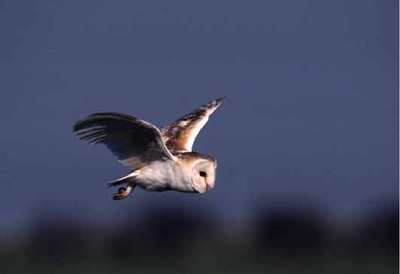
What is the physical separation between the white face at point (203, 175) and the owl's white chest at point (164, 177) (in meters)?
0.04

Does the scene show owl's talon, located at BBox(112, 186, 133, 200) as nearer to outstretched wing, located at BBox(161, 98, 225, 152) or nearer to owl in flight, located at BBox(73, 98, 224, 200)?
owl in flight, located at BBox(73, 98, 224, 200)

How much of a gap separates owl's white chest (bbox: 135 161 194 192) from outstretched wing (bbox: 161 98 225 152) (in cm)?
47

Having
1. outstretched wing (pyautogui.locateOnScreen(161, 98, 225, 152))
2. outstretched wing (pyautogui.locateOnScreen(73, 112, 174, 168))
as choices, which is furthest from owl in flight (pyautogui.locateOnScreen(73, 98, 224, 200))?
outstretched wing (pyautogui.locateOnScreen(161, 98, 225, 152))

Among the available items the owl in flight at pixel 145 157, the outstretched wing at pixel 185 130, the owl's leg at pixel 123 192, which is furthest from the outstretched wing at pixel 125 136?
the outstretched wing at pixel 185 130

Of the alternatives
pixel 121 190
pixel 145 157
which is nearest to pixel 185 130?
pixel 145 157

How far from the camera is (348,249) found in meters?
32.7

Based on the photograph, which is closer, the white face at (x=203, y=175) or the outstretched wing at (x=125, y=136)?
the outstretched wing at (x=125, y=136)

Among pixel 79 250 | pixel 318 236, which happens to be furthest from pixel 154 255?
pixel 318 236

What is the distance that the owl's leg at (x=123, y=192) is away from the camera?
39.2ft

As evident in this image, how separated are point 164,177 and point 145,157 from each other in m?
0.25

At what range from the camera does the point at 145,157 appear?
39.4 feet

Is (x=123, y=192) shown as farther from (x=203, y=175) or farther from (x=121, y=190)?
(x=203, y=175)

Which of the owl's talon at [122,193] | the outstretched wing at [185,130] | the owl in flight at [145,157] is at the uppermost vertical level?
the outstretched wing at [185,130]

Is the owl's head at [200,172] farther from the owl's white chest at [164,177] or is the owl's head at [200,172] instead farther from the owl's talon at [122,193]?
the owl's talon at [122,193]
